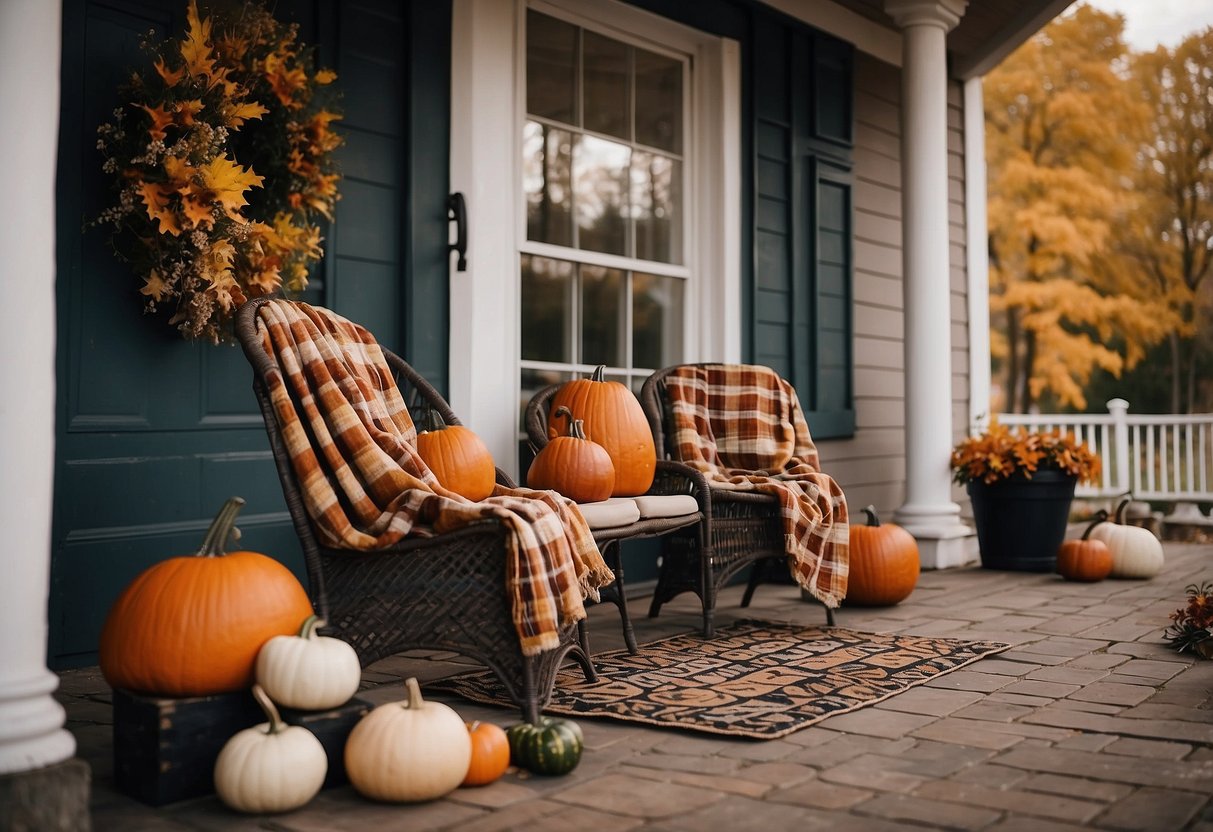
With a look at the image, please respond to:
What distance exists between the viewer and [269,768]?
192cm

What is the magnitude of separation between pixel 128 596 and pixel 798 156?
412 cm

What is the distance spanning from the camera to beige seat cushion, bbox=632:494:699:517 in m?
3.24

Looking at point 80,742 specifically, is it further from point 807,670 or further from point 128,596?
point 807,670

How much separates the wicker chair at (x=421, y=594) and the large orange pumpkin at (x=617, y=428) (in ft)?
3.25

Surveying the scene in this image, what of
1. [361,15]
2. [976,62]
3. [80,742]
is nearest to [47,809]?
[80,742]

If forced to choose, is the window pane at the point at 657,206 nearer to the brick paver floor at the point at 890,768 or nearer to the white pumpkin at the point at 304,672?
the brick paver floor at the point at 890,768

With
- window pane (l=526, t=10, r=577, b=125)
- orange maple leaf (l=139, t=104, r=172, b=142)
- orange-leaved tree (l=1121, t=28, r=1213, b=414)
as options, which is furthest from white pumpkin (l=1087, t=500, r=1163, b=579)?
orange-leaved tree (l=1121, t=28, r=1213, b=414)

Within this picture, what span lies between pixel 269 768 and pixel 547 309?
2.56 m

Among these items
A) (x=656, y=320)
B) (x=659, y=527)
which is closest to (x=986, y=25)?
(x=656, y=320)

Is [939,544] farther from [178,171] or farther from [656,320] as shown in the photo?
[178,171]

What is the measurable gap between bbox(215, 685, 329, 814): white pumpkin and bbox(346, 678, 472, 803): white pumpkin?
0.25ft

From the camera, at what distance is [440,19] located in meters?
3.85

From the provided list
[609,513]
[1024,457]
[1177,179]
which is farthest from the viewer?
[1177,179]

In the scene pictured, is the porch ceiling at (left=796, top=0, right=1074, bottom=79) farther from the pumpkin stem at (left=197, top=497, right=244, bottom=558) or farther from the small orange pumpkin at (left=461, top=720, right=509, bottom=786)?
the small orange pumpkin at (left=461, top=720, right=509, bottom=786)
